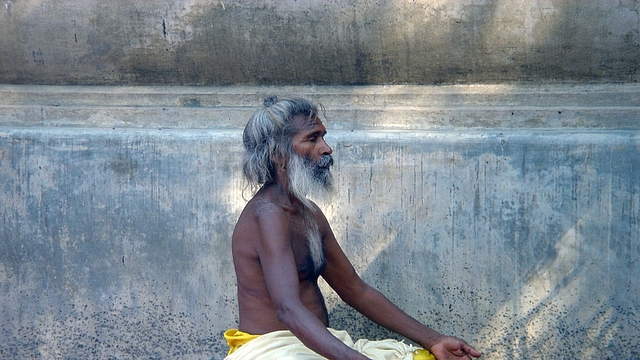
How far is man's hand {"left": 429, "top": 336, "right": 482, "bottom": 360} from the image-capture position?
3498 millimetres

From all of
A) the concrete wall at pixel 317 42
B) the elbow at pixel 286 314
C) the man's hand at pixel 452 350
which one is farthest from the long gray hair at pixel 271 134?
the man's hand at pixel 452 350

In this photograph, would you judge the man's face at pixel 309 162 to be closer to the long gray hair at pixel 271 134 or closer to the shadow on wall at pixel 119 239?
the long gray hair at pixel 271 134

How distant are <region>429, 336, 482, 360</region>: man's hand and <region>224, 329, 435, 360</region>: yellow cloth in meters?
0.04

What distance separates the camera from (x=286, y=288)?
329 centimetres

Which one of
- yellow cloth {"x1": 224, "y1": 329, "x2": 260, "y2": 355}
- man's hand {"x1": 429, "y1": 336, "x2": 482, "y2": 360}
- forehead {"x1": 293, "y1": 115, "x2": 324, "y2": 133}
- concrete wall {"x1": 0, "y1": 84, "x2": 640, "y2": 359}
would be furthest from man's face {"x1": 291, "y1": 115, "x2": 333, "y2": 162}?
man's hand {"x1": 429, "y1": 336, "x2": 482, "y2": 360}

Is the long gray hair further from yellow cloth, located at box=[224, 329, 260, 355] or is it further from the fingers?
the fingers

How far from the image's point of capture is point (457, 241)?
4.09 metres

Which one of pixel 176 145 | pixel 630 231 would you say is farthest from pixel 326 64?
pixel 630 231

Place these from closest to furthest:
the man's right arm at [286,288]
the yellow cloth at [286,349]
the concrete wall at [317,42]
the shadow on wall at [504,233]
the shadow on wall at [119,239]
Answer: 1. the man's right arm at [286,288]
2. the yellow cloth at [286,349]
3. the shadow on wall at [504,233]
4. the concrete wall at [317,42]
5. the shadow on wall at [119,239]

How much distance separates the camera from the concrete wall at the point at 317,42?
4.07 m

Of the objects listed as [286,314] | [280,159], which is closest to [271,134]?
[280,159]

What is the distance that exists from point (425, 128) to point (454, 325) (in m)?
0.96

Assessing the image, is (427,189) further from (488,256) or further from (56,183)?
(56,183)

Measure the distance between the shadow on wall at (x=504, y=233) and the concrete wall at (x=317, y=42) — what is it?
1.19ft
